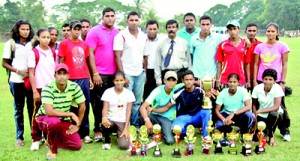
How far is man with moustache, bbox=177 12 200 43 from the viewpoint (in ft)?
21.6

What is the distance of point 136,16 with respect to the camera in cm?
605

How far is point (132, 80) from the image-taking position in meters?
6.26

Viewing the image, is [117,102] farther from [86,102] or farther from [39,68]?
[39,68]

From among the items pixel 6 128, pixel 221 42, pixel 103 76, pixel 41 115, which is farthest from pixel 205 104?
pixel 6 128

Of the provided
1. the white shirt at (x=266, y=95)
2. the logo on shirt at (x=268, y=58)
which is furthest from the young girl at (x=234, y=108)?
the logo on shirt at (x=268, y=58)

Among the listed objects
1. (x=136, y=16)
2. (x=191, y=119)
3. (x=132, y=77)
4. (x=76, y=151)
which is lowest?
(x=76, y=151)

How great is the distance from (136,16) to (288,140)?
315 cm

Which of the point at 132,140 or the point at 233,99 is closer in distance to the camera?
the point at 132,140

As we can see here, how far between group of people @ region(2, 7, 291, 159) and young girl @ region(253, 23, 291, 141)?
0.6 inches

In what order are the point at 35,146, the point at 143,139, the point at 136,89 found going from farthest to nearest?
the point at 136,89 → the point at 35,146 → the point at 143,139

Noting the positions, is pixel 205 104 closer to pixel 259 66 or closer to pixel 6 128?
pixel 259 66

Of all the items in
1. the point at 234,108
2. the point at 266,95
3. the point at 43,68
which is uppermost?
the point at 43,68

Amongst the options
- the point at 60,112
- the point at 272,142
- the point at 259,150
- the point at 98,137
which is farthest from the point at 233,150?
the point at 60,112

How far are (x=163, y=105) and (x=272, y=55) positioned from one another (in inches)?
76.8
